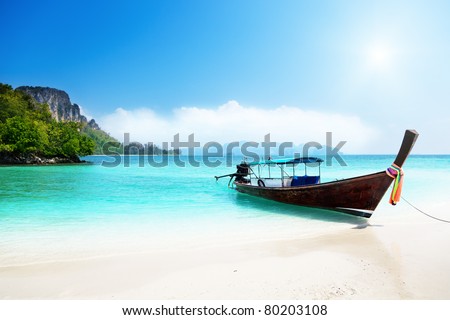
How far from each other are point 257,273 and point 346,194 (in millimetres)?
6108

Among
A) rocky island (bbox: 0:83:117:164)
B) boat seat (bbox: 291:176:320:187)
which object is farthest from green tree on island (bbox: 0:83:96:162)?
boat seat (bbox: 291:176:320:187)

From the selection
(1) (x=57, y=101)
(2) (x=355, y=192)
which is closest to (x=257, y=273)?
(2) (x=355, y=192)

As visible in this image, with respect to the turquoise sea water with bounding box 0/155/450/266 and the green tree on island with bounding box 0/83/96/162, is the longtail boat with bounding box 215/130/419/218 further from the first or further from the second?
the green tree on island with bounding box 0/83/96/162

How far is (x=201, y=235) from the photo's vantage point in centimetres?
732

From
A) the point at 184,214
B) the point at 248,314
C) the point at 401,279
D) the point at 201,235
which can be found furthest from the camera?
the point at 184,214

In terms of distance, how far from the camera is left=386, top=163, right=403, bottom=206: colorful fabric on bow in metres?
7.58

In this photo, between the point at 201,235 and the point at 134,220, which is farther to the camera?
the point at 134,220

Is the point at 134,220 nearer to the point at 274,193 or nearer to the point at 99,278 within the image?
the point at 99,278

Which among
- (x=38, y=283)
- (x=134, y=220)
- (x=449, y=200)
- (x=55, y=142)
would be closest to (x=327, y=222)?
(x=134, y=220)

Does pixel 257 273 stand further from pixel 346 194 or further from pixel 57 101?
pixel 57 101

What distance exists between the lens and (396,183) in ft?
25.4

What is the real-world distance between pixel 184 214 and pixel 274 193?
14.7 ft

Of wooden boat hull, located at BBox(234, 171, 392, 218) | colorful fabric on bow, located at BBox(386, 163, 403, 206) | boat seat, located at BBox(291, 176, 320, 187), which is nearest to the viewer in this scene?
colorful fabric on bow, located at BBox(386, 163, 403, 206)

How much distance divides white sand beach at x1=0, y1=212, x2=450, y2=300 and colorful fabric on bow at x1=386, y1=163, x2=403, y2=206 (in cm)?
148
